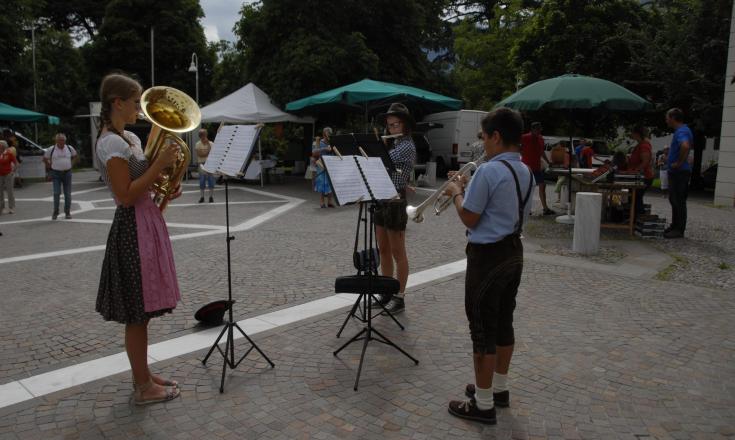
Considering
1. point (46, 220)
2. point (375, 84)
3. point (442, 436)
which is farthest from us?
point (375, 84)

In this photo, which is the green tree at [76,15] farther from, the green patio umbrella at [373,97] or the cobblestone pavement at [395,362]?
the cobblestone pavement at [395,362]

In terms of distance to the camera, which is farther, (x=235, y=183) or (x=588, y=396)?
(x=235, y=183)

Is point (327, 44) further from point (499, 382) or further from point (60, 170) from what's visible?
point (499, 382)

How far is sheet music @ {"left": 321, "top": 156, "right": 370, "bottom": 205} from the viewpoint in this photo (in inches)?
150

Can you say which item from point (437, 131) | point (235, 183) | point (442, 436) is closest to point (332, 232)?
point (442, 436)

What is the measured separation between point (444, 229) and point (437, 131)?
14934 mm

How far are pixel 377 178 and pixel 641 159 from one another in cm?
786

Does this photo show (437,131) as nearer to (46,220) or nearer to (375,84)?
(375,84)

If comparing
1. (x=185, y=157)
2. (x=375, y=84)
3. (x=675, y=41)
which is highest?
(x=675, y=41)

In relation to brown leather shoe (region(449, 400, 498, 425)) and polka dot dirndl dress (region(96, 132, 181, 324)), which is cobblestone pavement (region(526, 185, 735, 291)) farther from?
polka dot dirndl dress (region(96, 132, 181, 324))

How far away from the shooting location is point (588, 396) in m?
3.66

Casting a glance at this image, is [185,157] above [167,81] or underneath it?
underneath

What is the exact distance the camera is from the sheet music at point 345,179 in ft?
12.5

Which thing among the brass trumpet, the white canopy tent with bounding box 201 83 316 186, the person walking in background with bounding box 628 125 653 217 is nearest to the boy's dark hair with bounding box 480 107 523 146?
the brass trumpet
